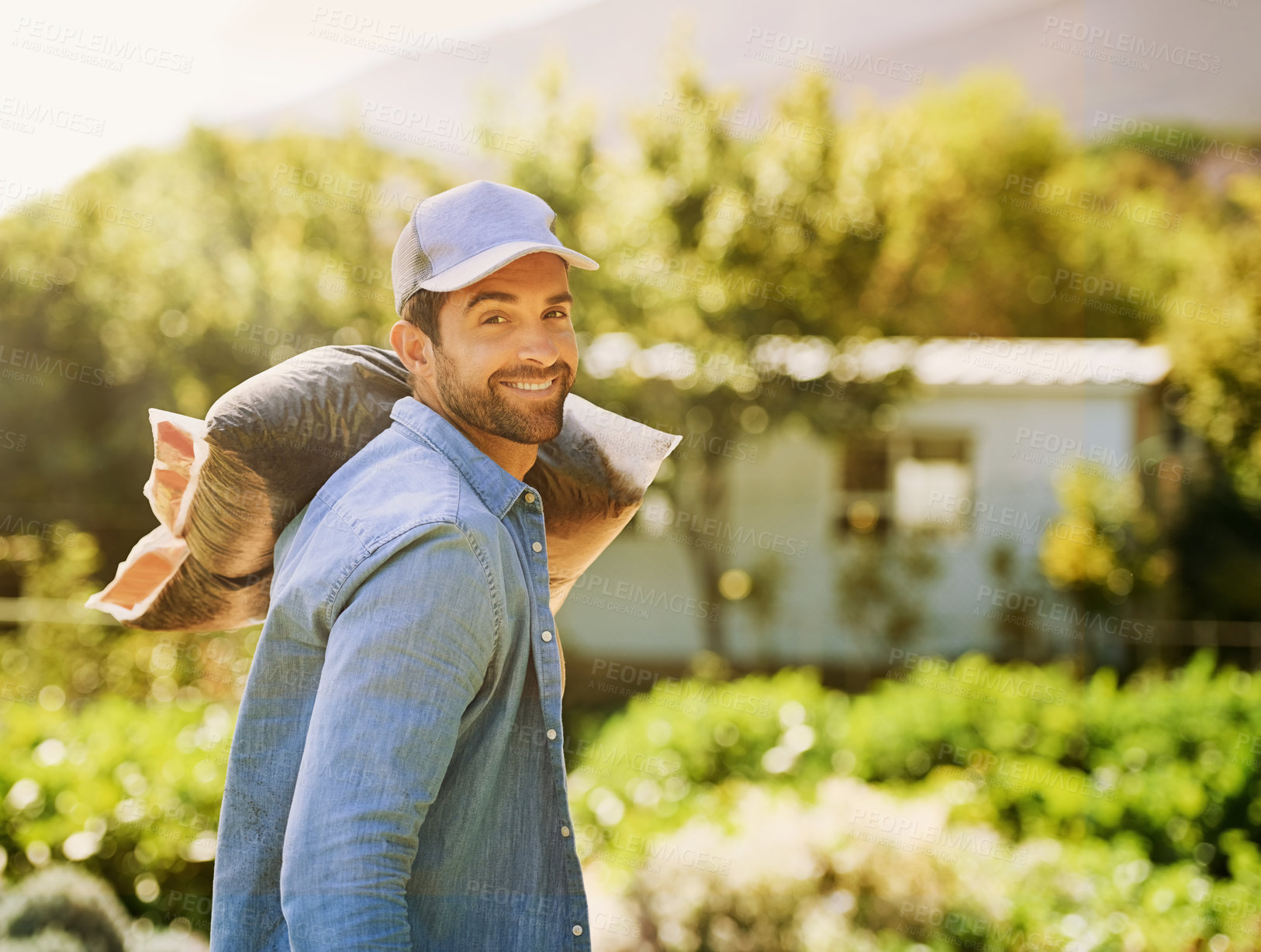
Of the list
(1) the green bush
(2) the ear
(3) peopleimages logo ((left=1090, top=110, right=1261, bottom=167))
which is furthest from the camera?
(3) peopleimages logo ((left=1090, top=110, right=1261, bottom=167))

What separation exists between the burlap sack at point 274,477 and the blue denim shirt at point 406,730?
7 cm

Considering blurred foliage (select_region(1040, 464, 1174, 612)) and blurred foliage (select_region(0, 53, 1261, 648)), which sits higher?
blurred foliage (select_region(0, 53, 1261, 648))

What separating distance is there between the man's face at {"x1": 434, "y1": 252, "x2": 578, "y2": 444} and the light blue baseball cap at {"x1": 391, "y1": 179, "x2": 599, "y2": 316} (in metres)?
0.04

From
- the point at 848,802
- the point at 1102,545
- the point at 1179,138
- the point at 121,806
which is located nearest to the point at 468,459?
the point at 121,806

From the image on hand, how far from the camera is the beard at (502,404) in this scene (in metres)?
1.43

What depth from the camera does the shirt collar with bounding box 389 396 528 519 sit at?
142 centimetres

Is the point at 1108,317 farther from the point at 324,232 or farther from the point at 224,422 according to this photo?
the point at 224,422

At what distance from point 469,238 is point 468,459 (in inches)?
11.8

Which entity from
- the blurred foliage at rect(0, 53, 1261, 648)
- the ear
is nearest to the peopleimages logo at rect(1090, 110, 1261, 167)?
the blurred foliage at rect(0, 53, 1261, 648)

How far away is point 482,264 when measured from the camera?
4.44 feet

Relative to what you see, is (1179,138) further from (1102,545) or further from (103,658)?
(103,658)

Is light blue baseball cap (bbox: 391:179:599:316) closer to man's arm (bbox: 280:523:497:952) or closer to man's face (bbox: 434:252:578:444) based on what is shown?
man's face (bbox: 434:252:578:444)

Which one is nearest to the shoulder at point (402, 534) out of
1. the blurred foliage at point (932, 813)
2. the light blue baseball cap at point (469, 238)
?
the light blue baseball cap at point (469, 238)

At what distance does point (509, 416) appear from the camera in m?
1.44
